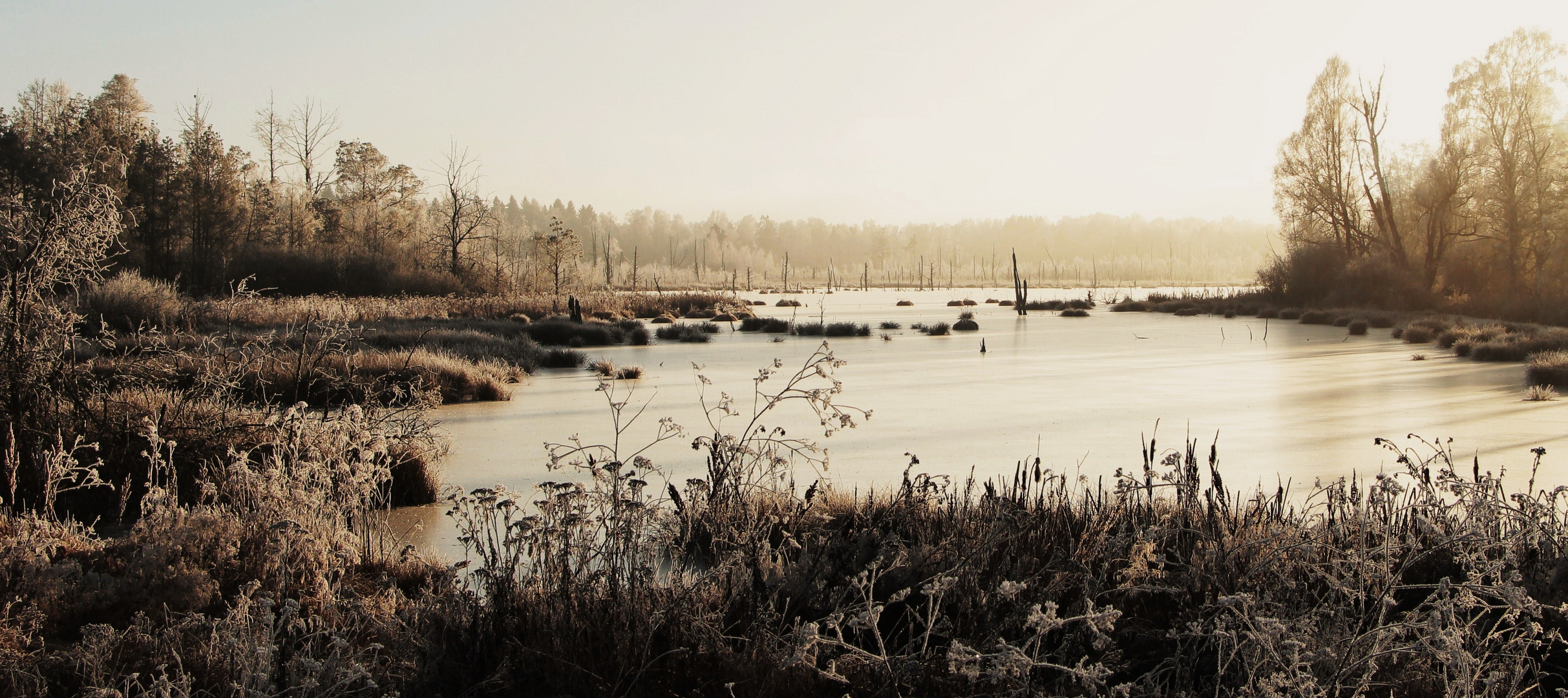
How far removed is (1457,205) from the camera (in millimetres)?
31672

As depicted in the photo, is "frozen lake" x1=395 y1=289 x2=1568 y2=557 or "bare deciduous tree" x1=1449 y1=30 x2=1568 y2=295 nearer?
"frozen lake" x1=395 y1=289 x2=1568 y2=557

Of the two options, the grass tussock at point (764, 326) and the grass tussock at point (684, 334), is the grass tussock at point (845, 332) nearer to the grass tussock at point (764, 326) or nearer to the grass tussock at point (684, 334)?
the grass tussock at point (764, 326)

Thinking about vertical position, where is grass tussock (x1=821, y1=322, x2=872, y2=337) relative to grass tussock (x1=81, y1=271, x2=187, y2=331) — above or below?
below

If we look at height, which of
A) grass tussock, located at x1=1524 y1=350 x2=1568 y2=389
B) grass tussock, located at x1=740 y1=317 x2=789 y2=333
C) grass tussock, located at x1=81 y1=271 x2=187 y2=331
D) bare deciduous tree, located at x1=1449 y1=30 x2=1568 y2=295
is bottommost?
grass tussock, located at x1=1524 y1=350 x2=1568 y2=389

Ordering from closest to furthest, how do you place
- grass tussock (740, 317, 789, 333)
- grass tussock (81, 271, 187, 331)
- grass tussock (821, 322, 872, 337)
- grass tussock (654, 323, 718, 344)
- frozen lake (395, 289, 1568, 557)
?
frozen lake (395, 289, 1568, 557)
grass tussock (81, 271, 187, 331)
grass tussock (654, 323, 718, 344)
grass tussock (821, 322, 872, 337)
grass tussock (740, 317, 789, 333)

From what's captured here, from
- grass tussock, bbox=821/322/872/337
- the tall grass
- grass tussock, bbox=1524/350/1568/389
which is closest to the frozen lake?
grass tussock, bbox=1524/350/1568/389

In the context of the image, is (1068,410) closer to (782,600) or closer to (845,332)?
(782,600)

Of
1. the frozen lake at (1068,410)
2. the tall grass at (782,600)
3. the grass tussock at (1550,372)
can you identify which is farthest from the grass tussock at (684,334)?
the tall grass at (782,600)

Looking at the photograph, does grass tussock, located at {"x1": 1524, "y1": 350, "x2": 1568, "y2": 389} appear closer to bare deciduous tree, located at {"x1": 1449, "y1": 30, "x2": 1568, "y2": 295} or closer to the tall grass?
the tall grass

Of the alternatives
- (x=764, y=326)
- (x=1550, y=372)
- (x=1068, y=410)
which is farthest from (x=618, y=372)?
(x=1550, y=372)

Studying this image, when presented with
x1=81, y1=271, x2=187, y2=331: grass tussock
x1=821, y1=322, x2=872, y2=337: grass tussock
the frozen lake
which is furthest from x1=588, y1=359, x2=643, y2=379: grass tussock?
x1=821, y1=322, x2=872, y2=337: grass tussock

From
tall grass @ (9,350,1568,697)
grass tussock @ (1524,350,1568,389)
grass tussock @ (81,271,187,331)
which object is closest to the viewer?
tall grass @ (9,350,1568,697)

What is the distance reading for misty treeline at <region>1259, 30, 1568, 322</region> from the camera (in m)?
28.1

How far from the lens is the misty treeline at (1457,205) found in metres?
28.1
